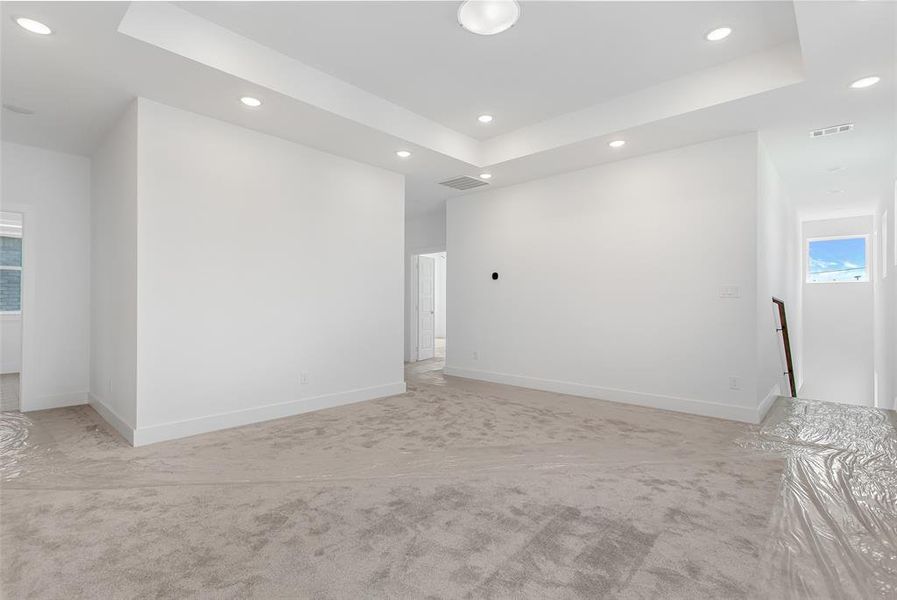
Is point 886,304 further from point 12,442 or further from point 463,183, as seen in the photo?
point 12,442

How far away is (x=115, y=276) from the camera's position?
403 cm

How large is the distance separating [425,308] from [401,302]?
321cm

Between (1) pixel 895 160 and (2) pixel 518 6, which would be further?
(1) pixel 895 160

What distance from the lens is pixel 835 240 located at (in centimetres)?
889

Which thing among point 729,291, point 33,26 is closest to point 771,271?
point 729,291

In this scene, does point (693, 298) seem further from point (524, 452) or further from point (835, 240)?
point (835, 240)

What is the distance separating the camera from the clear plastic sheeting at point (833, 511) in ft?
5.98

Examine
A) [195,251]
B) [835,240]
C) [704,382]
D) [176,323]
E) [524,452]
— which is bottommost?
[524,452]

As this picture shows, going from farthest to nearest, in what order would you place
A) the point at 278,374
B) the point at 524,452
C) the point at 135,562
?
the point at 278,374, the point at 524,452, the point at 135,562

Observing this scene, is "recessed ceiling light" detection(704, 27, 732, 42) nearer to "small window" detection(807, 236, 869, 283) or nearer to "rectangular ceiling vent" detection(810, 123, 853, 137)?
"rectangular ceiling vent" detection(810, 123, 853, 137)

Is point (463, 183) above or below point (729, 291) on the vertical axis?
above

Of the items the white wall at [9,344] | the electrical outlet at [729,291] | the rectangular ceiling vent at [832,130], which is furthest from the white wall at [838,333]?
the white wall at [9,344]

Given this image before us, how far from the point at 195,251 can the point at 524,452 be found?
10.6 ft

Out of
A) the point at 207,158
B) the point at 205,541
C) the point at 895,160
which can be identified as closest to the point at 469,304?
the point at 207,158
